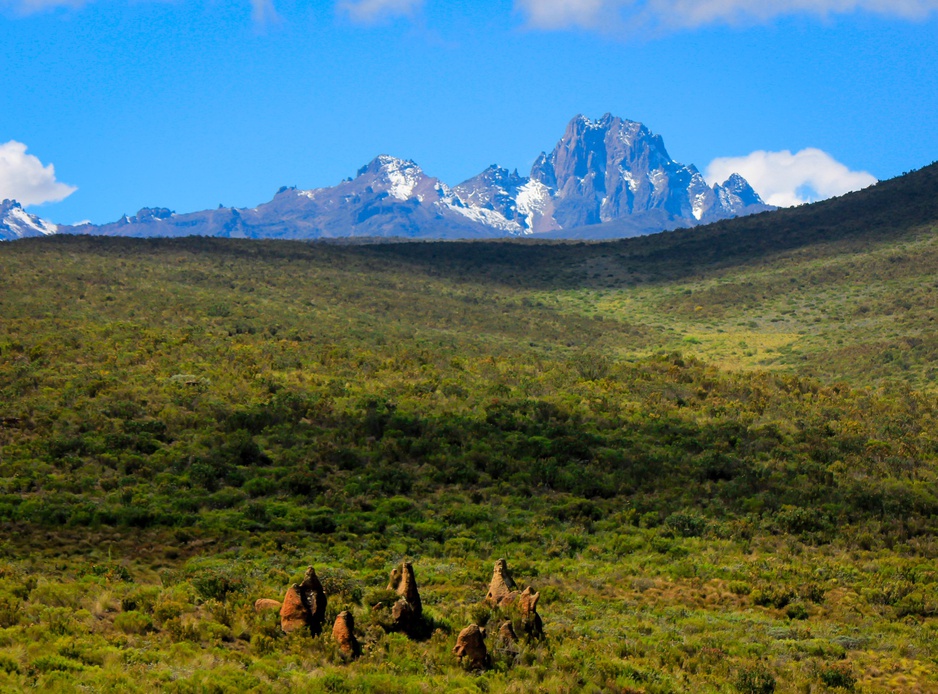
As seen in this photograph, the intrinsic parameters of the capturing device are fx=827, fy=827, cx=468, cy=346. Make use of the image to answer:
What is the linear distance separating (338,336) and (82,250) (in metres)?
31.8

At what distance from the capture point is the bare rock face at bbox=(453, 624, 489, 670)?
15.0m

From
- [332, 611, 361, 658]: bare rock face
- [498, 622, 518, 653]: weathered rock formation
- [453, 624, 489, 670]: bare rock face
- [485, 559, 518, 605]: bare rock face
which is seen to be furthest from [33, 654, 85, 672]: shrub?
[485, 559, 518, 605]: bare rock face

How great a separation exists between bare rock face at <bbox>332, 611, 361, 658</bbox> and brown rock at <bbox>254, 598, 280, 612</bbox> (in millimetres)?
1746

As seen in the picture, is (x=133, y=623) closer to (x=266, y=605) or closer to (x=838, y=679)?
(x=266, y=605)

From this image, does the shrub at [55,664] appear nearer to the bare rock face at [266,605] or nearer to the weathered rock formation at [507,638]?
the bare rock face at [266,605]

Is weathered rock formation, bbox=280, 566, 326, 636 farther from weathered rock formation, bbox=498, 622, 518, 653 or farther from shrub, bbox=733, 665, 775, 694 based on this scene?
shrub, bbox=733, 665, 775, 694

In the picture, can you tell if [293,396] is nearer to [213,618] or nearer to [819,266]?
[213,618]

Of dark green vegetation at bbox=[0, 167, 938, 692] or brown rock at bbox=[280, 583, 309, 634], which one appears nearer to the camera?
dark green vegetation at bbox=[0, 167, 938, 692]

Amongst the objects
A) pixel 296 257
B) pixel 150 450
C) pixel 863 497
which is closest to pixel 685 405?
pixel 863 497

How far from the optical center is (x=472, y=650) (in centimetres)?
1505

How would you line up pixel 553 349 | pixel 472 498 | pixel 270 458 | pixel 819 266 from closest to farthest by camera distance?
1. pixel 472 498
2. pixel 270 458
3. pixel 553 349
4. pixel 819 266

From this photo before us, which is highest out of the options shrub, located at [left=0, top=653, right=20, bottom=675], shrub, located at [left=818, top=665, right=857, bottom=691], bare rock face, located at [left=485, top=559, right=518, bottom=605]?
shrub, located at [left=0, top=653, right=20, bottom=675]

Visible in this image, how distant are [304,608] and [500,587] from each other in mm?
4360

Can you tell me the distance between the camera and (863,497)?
88.2 ft
